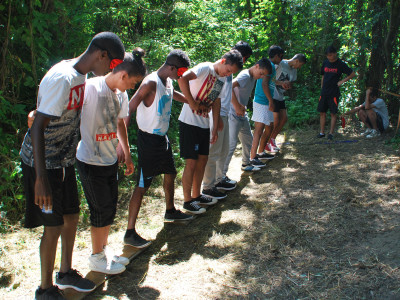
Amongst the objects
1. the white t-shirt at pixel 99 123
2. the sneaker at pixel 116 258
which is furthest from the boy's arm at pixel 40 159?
the sneaker at pixel 116 258

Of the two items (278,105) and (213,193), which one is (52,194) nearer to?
(213,193)

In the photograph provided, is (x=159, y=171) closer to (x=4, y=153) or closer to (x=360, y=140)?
(x=4, y=153)

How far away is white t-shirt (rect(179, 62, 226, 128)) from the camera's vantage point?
4.23 metres

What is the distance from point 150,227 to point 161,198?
0.93 metres

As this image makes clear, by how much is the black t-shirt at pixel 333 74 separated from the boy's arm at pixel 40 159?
663 centimetres

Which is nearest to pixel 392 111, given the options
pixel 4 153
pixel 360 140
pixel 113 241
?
pixel 360 140

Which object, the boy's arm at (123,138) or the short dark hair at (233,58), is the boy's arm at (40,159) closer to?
the boy's arm at (123,138)

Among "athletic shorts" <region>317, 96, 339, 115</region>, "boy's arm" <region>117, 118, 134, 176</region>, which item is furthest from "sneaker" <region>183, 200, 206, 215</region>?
"athletic shorts" <region>317, 96, 339, 115</region>

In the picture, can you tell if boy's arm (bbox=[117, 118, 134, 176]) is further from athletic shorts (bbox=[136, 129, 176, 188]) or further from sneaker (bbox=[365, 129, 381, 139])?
sneaker (bbox=[365, 129, 381, 139])

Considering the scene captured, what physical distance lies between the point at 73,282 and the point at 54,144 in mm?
1100

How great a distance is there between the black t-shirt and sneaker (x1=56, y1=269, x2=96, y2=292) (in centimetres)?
647

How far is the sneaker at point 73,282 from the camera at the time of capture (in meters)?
2.83

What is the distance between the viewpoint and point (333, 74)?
25.0 ft

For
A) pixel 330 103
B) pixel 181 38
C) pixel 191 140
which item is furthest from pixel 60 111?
pixel 330 103
